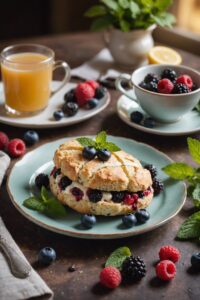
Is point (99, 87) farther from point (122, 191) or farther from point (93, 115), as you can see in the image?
point (122, 191)

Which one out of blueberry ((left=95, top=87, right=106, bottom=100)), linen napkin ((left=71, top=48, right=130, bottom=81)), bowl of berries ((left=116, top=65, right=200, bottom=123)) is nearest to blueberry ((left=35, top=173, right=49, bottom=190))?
bowl of berries ((left=116, top=65, right=200, bottom=123))

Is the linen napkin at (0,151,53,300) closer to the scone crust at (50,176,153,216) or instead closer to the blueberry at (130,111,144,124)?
the scone crust at (50,176,153,216)

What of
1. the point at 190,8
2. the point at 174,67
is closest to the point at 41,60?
the point at 174,67

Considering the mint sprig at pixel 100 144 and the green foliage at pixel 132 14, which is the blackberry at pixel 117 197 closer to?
the mint sprig at pixel 100 144

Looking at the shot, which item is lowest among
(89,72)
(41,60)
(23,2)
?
(23,2)

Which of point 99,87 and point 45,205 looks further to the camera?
point 99,87

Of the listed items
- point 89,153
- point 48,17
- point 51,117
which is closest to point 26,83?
point 51,117

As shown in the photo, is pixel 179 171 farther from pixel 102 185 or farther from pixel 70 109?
pixel 70 109
